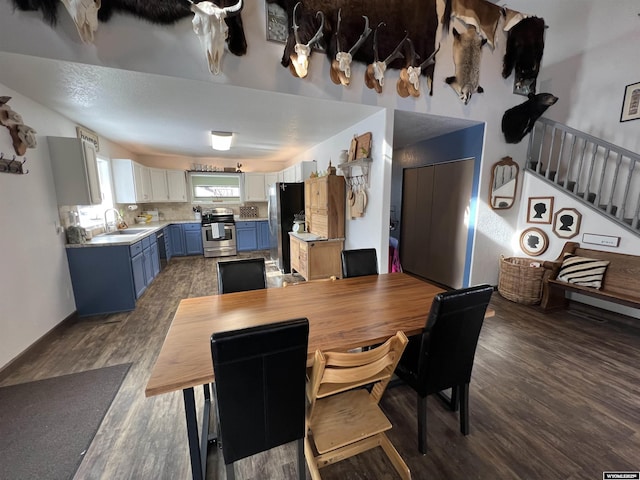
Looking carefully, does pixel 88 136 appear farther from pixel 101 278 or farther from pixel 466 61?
pixel 466 61

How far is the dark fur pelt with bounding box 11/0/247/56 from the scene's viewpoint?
1.82 m

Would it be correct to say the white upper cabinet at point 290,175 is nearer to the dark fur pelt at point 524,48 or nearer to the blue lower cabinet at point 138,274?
the blue lower cabinet at point 138,274

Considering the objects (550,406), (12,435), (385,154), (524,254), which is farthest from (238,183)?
(550,406)

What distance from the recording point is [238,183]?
685cm

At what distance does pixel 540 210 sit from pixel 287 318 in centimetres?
409

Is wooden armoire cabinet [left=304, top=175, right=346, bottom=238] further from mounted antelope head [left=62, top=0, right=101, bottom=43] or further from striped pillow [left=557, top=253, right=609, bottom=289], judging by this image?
striped pillow [left=557, top=253, right=609, bottom=289]

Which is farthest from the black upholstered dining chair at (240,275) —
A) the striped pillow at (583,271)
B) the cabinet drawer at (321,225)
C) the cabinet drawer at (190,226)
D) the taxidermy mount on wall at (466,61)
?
the cabinet drawer at (190,226)

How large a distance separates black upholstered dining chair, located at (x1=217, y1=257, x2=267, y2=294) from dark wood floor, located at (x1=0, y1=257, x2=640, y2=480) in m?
0.92

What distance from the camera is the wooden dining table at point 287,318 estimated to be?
104 centimetres

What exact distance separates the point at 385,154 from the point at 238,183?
Result: 194 inches

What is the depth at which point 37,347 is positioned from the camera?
241cm

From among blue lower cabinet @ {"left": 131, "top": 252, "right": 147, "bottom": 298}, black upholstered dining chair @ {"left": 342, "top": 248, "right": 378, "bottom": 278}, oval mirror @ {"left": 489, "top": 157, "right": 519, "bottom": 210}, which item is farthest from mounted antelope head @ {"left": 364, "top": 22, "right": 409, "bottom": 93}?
blue lower cabinet @ {"left": 131, "top": 252, "right": 147, "bottom": 298}

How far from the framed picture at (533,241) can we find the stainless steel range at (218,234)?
577cm

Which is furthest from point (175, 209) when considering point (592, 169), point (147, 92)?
point (592, 169)
